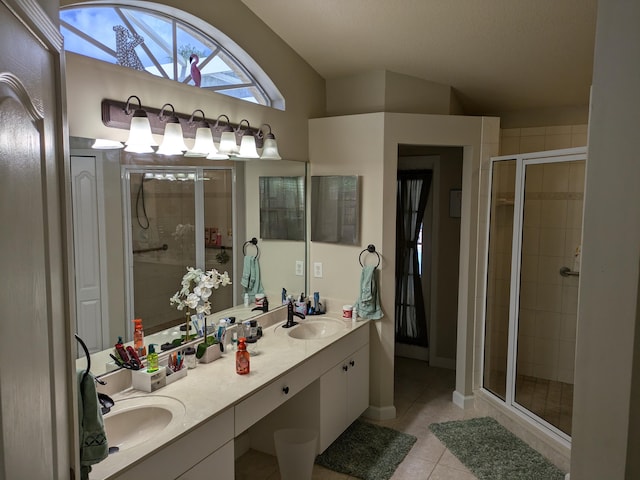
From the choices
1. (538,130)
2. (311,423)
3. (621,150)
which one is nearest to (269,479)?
(311,423)

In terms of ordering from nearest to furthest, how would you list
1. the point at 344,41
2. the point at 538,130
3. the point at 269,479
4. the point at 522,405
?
the point at 269,479, the point at 344,41, the point at 522,405, the point at 538,130

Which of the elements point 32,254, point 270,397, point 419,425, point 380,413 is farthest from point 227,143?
point 419,425

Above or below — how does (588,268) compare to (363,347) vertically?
above

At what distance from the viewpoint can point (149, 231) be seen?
2.36 meters

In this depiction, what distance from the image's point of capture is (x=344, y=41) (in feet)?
10.1

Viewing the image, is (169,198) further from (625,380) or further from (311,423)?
(625,380)

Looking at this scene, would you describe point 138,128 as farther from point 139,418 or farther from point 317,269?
point 317,269

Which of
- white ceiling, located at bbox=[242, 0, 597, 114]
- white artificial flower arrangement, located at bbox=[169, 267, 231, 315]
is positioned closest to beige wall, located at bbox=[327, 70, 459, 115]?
white ceiling, located at bbox=[242, 0, 597, 114]

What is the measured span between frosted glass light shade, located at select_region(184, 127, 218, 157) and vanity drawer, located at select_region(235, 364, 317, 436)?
129 centimetres

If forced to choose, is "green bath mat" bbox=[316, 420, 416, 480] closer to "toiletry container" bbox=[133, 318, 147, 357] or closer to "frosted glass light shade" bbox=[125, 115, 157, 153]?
"toiletry container" bbox=[133, 318, 147, 357]

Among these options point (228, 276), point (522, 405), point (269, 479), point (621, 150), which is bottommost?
point (269, 479)

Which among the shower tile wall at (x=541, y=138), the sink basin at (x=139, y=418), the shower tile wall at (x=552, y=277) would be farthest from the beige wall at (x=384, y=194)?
the sink basin at (x=139, y=418)

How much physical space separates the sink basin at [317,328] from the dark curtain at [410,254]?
1500 millimetres

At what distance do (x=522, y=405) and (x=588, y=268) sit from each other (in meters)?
2.84
